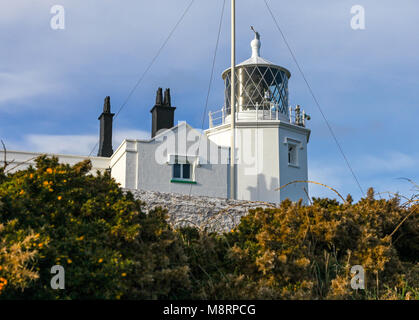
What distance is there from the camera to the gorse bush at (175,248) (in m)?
4.42

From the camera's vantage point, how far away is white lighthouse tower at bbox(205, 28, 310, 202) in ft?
74.6

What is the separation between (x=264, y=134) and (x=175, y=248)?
59.9ft

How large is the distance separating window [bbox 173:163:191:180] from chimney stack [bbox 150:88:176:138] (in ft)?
11.3

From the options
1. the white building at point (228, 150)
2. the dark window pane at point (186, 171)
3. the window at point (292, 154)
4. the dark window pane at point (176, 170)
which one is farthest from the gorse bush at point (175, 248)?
the window at point (292, 154)

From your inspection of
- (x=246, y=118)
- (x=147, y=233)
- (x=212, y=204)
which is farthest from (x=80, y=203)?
(x=246, y=118)

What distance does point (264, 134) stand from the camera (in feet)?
76.6

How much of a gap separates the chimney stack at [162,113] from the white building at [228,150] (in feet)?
0.15

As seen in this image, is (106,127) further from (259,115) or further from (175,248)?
(175,248)

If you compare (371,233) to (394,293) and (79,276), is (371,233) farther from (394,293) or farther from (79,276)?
(79,276)

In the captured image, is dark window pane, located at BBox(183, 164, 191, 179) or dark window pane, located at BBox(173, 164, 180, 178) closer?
dark window pane, located at BBox(173, 164, 180, 178)

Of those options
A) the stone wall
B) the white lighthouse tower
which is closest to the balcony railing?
the white lighthouse tower

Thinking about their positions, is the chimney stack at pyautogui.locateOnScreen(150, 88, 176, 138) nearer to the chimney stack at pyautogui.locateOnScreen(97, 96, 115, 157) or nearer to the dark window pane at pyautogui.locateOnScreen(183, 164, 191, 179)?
the chimney stack at pyautogui.locateOnScreen(97, 96, 115, 157)

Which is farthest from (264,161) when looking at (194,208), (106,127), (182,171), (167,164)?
(194,208)
